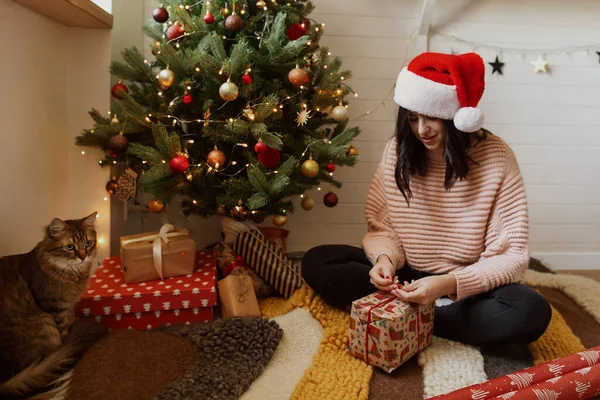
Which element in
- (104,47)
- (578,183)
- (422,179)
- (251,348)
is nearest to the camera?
(251,348)

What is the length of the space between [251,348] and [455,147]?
757mm

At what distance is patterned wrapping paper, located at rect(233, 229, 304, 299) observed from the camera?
64.6 inches

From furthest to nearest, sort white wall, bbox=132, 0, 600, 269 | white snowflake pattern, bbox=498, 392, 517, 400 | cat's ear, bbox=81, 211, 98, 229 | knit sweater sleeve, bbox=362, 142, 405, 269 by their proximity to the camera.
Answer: white wall, bbox=132, 0, 600, 269
knit sweater sleeve, bbox=362, 142, 405, 269
cat's ear, bbox=81, 211, 98, 229
white snowflake pattern, bbox=498, 392, 517, 400

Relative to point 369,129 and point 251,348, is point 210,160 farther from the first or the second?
point 369,129

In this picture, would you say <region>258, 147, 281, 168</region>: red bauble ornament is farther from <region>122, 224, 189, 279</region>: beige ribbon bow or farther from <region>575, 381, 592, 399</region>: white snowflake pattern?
<region>575, 381, 592, 399</region>: white snowflake pattern

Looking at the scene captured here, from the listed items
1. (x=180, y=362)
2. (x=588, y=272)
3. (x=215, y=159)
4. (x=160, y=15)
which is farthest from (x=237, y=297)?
(x=588, y=272)

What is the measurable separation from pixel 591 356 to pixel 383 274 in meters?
0.50

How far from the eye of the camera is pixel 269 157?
149 centimetres

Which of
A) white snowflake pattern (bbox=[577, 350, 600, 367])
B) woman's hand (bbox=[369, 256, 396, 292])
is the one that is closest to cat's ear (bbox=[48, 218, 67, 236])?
woman's hand (bbox=[369, 256, 396, 292])

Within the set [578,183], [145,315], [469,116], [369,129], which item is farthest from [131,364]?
[578,183]

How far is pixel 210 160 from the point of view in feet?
4.84

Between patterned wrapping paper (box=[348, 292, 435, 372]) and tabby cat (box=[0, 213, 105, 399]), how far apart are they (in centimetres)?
69

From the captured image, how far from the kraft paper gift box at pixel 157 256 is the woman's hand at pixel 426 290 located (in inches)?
26.7

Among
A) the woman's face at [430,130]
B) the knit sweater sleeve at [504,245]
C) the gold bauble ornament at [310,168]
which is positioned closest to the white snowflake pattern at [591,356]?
the knit sweater sleeve at [504,245]
